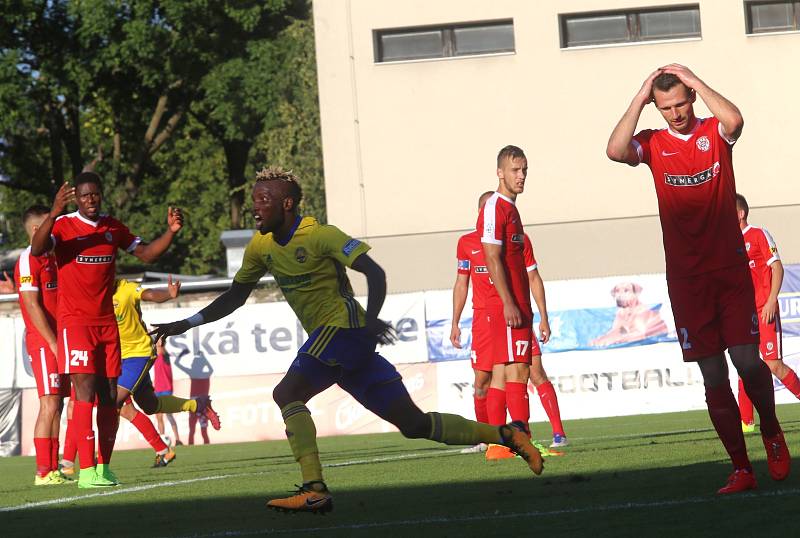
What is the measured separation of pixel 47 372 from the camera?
12633 mm

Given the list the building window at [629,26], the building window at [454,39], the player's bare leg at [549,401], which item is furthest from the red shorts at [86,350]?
the building window at [629,26]

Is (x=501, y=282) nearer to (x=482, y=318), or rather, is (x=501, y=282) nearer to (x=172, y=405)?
(x=482, y=318)

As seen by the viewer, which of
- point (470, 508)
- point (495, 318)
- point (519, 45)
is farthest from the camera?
point (519, 45)

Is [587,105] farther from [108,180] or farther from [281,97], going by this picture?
[108,180]

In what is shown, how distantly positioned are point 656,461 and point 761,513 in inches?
135

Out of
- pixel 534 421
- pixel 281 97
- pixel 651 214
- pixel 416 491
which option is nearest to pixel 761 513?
pixel 416 491

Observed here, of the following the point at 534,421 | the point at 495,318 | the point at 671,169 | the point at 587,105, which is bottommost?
the point at 534,421

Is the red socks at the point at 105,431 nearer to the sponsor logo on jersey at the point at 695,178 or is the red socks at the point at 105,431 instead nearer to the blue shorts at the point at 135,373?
the blue shorts at the point at 135,373

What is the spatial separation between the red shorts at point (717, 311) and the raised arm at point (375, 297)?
1.50m

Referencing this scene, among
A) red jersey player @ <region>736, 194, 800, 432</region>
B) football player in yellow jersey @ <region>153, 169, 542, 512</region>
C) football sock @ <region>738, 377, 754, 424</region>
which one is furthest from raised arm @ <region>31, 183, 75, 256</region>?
football sock @ <region>738, 377, 754, 424</region>

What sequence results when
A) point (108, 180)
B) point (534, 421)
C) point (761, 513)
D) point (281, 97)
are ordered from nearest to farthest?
1. point (761, 513)
2. point (534, 421)
3. point (281, 97)
4. point (108, 180)

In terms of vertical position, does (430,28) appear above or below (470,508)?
above

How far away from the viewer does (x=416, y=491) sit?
888 cm

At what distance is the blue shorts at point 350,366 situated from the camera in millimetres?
7789
